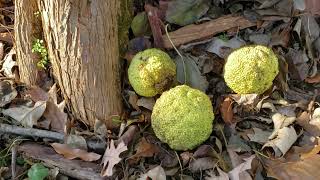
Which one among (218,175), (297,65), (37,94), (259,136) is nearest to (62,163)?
(37,94)

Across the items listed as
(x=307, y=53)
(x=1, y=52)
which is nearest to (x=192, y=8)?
(x=307, y=53)

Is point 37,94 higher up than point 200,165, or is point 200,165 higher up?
point 37,94

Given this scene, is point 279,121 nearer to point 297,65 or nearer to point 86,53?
point 297,65

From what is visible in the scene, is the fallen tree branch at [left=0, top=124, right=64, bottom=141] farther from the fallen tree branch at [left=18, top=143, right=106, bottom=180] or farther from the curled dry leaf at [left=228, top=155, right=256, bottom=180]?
the curled dry leaf at [left=228, top=155, right=256, bottom=180]

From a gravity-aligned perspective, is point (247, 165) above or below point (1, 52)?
below

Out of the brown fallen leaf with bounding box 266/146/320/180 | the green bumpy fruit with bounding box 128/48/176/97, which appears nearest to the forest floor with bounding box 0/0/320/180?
the brown fallen leaf with bounding box 266/146/320/180

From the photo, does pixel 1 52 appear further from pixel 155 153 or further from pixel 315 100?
pixel 315 100

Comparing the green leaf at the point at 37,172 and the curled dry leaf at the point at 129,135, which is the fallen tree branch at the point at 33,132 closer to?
the green leaf at the point at 37,172
